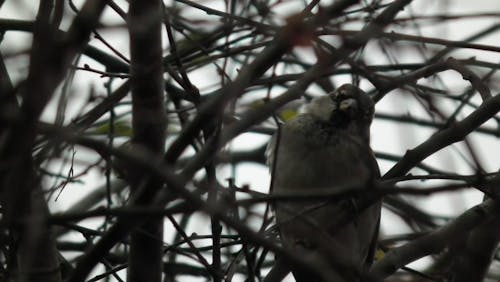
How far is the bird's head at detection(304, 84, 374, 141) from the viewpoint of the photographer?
5594 mm

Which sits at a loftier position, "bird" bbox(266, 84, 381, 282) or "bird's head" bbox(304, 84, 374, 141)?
"bird's head" bbox(304, 84, 374, 141)

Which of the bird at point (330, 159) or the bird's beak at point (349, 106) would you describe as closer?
the bird at point (330, 159)

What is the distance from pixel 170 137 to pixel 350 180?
162cm

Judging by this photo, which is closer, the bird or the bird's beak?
the bird

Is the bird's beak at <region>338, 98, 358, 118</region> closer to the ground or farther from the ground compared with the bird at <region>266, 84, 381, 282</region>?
farther from the ground

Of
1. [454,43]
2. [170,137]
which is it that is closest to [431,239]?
[454,43]

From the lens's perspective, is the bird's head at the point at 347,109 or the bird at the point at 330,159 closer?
the bird at the point at 330,159

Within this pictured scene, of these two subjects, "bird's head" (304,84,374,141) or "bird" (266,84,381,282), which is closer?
"bird" (266,84,381,282)

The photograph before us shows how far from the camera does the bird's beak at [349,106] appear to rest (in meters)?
5.57

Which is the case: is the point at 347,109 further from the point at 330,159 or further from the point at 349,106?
the point at 330,159

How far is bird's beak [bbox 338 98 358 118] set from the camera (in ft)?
18.3

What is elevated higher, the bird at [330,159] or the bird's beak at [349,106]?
the bird's beak at [349,106]

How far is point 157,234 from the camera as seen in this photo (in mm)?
3514

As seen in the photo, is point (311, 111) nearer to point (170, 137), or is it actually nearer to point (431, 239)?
point (170, 137)
